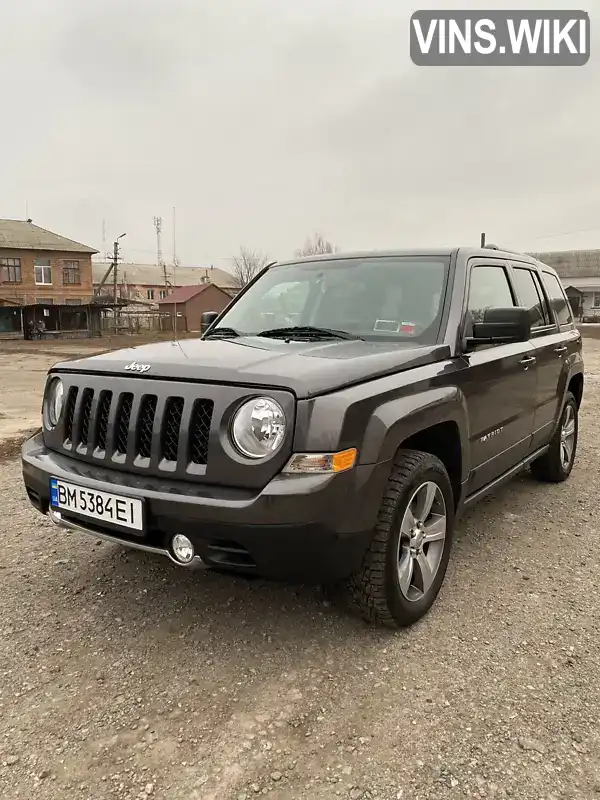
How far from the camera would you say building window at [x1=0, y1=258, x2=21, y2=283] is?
43.2 metres

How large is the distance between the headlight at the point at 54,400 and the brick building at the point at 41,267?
43180mm

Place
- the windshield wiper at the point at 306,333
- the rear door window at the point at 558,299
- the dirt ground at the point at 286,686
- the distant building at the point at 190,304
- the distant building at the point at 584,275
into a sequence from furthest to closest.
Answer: the distant building at the point at 584,275 → the distant building at the point at 190,304 → the rear door window at the point at 558,299 → the windshield wiper at the point at 306,333 → the dirt ground at the point at 286,686

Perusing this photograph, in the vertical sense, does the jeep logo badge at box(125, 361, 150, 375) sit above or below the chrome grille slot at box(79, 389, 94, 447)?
above

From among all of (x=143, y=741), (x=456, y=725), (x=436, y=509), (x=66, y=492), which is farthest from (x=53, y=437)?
(x=456, y=725)

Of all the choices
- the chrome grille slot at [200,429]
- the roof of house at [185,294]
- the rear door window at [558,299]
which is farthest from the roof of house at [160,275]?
the chrome grille slot at [200,429]

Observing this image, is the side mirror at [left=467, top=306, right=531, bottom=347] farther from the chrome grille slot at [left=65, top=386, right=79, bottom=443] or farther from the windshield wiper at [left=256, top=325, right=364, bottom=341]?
the chrome grille slot at [left=65, top=386, right=79, bottom=443]

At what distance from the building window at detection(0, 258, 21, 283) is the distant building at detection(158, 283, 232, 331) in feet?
40.6

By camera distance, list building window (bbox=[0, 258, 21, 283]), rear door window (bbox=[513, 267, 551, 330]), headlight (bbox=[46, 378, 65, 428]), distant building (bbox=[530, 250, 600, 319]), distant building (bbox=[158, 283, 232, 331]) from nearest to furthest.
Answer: headlight (bbox=[46, 378, 65, 428])
rear door window (bbox=[513, 267, 551, 330])
building window (bbox=[0, 258, 21, 283])
distant building (bbox=[158, 283, 232, 331])
distant building (bbox=[530, 250, 600, 319])

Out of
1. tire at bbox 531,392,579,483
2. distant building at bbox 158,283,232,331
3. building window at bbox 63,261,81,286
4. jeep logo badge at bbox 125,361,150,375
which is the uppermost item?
building window at bbox 63,261,81,286

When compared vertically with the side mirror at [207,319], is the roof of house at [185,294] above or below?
Result: above

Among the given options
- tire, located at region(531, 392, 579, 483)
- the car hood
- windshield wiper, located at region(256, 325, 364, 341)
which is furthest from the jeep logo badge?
tire, located at region(531, 392, 579, 483)

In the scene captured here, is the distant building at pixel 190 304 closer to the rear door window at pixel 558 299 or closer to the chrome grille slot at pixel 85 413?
the rear door window at pixel 558 299

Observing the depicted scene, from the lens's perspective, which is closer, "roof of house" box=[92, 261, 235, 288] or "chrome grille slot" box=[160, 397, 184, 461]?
→ "chrome grille slot" box=[160, 397, 184, 461]

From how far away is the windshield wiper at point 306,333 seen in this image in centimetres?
328
